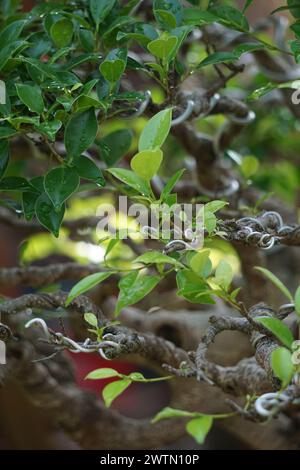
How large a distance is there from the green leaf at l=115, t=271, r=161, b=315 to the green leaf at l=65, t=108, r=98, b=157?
11cm

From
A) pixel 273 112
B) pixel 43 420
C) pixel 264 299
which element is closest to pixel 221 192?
pixel 264 299

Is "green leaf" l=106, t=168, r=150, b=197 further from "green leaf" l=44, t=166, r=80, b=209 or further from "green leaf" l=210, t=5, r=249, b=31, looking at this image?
"green leaf" l=210, t=5, r=249, b=31

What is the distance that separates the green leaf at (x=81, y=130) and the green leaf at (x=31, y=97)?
0.03 meters

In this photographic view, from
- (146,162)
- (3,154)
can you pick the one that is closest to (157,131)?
(146,162)

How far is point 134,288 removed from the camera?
0.54 meters

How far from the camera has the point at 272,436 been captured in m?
0.98

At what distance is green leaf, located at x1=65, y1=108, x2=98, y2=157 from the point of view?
552 mm

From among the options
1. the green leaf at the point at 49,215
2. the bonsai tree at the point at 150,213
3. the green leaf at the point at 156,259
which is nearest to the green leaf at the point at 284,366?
the bonsai tree at the point at 150,213

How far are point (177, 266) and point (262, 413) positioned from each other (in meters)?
0.13

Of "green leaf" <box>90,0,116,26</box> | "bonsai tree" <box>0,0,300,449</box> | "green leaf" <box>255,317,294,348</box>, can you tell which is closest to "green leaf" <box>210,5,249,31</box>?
"bonsai tree" <box>0,0,300,449</box>

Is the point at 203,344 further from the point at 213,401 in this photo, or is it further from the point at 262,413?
the point at 213,401

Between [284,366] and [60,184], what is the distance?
225 millimetres

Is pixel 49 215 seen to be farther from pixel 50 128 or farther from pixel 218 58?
pixel 218 58

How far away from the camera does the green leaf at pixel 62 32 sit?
60 cm
